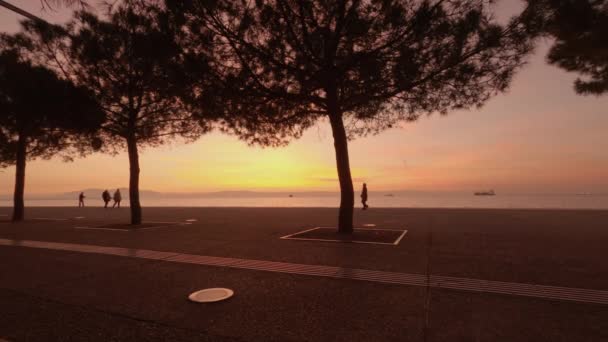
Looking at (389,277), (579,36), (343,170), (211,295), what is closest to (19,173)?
(343,170)

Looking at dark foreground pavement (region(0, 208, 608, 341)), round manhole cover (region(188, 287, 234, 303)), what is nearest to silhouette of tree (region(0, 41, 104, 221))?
dark foreground pavement (region(0, 208, 608, 341))

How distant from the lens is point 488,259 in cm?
612

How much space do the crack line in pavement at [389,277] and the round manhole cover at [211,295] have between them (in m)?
1.27

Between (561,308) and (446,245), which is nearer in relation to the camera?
(561,308)

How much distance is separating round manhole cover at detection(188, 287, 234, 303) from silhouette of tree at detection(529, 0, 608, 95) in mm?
9420

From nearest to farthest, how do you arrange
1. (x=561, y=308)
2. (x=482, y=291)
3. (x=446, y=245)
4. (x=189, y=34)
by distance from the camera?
1. (x=561, y=308)
2. (x=482, y=291)
3. (x=446, y=245)
4. (x=189, y=34)

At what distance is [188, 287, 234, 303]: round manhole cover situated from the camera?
12.8ft

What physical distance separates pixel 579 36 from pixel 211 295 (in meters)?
13.2

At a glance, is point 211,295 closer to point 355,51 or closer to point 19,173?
point 355,51

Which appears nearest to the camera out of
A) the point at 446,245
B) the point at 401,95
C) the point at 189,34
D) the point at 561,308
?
the point at 561,308

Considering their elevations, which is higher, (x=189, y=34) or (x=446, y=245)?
(x=189, y=34)

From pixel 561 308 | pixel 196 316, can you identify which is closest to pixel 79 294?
pixel 196 316

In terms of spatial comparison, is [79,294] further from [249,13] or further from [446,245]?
[446,245]

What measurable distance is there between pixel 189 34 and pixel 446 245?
29.4 ft
